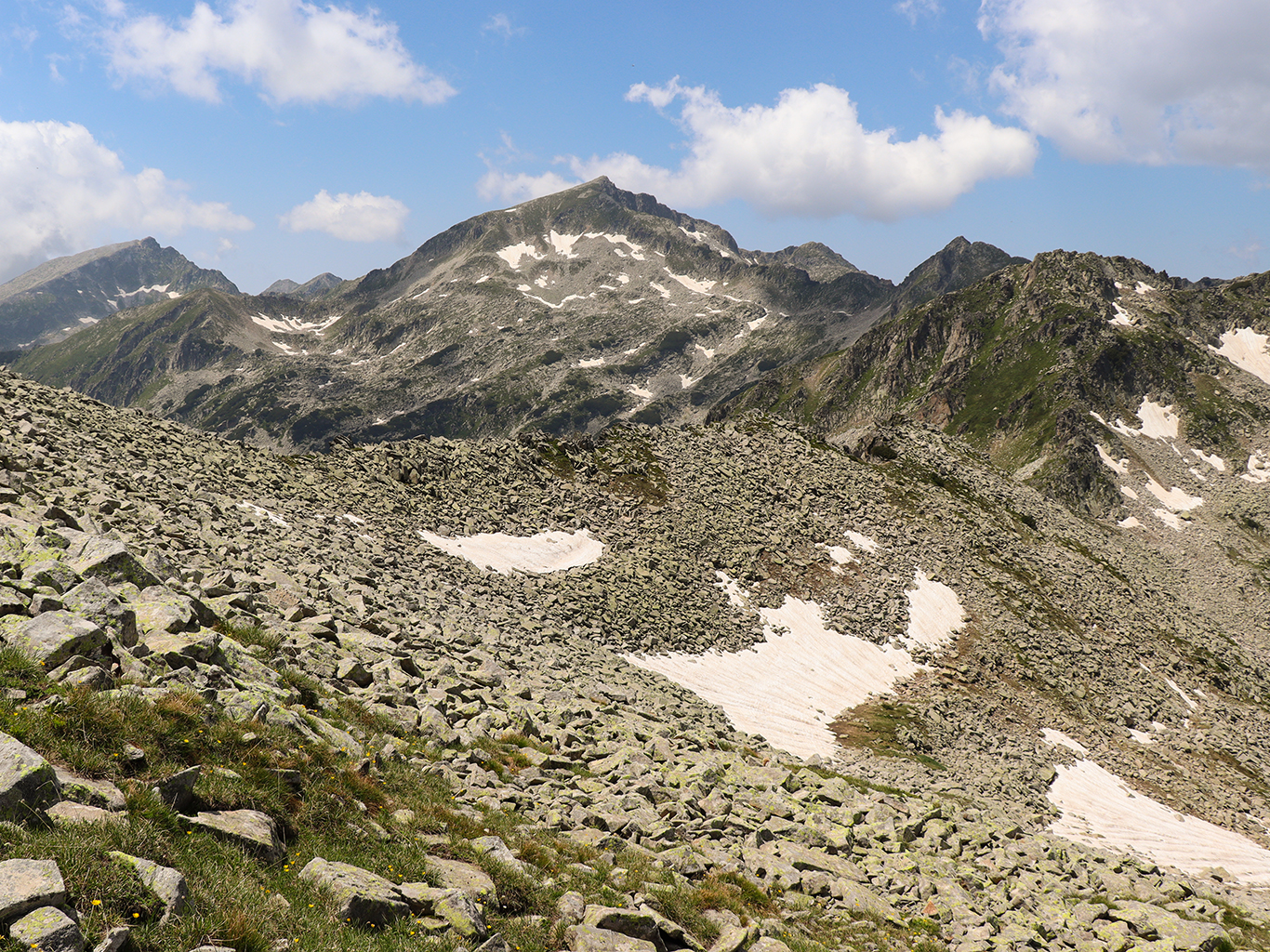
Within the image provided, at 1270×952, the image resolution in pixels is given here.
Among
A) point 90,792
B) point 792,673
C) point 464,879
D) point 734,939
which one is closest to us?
point 90,792

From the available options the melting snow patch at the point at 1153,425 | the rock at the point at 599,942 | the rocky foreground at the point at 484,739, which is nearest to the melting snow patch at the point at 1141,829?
the rocky foreground at the point at 484,739

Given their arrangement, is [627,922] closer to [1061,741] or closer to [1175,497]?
[1061,741]

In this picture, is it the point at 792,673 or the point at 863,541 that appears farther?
the point at 863,541

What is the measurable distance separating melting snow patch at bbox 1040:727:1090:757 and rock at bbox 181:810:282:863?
173 ft

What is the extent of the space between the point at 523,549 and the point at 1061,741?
41.8 m

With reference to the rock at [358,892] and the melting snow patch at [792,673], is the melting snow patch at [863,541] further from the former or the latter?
the rock at [358,892]

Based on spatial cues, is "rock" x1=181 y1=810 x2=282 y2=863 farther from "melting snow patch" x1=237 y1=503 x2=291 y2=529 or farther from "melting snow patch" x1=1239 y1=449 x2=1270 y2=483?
"melting snow patch" x1=1239 y1=449 x2=1270 y2=483

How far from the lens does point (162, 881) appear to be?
809cm

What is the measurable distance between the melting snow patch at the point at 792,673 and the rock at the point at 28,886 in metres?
36.9

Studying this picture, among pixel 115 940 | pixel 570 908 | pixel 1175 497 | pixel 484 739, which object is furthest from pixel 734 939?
pixel 1175 497

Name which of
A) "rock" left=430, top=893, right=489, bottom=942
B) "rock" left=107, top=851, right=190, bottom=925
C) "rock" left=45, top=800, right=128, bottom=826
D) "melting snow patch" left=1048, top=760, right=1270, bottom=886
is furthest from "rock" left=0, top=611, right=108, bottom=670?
"melting snow patch" left=1048, top=760, right=1270, bottom=886

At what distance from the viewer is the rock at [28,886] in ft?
21.8

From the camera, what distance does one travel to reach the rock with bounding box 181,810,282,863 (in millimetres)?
10250

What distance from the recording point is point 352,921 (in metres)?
9.87
